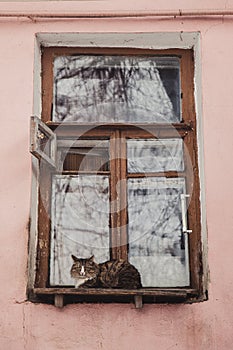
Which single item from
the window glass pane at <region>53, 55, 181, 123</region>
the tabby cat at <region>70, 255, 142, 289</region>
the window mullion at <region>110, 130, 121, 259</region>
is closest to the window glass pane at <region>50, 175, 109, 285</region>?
the window mullion at <region>110, 130, 121, 259</region>

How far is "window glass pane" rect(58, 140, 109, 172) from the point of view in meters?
4.69

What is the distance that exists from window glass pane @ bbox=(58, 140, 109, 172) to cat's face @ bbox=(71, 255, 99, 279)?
646 millimetres

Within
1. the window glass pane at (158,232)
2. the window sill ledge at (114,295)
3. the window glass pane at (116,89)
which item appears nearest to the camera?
the window sill ledge at (114,295)

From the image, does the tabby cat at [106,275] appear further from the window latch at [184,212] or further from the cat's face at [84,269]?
the window latch at [184,212]

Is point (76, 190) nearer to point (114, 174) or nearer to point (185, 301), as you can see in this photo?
point (114, 174)

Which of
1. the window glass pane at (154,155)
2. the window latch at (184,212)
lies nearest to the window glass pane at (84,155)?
the window glass pane at (154,155)

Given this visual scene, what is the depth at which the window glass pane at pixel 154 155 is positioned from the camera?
4664 millimetres

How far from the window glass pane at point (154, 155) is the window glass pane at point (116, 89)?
0.16m

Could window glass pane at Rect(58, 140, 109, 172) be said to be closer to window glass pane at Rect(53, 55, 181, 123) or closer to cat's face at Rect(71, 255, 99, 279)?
window glass pane at Rect(53, 55, 181, 123)

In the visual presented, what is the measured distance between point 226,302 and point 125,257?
0.66m

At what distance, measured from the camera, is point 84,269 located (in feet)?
14.0

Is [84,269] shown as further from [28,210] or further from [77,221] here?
[28,210]

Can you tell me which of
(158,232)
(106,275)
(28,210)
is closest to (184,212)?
(158,232)

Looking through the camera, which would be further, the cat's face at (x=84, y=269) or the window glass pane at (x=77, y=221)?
the window glass pane at (x=77, y=221)
